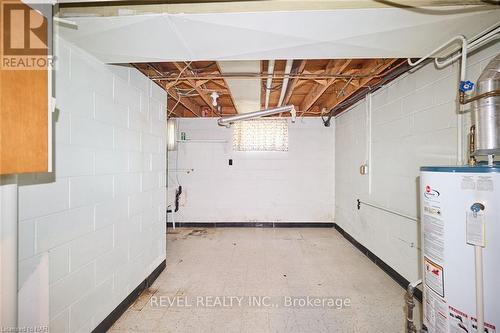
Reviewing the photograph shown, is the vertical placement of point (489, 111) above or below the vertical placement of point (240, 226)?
above

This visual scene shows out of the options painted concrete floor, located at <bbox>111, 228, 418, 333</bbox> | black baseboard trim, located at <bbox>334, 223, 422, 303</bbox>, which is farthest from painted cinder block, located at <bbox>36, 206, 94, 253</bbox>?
black baseboard trim, located at <bbox>334, 223, 422, 303</bbox>

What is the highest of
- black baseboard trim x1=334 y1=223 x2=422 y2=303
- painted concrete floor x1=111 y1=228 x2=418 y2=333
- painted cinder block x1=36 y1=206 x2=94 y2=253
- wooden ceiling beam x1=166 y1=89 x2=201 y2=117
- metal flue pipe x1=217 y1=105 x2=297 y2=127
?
wooden ceiling beam x1=166 y1=89 x2=201 y2=117

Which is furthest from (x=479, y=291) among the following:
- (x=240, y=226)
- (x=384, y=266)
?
(x=240, y=226)

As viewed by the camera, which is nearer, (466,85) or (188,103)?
(466,85)

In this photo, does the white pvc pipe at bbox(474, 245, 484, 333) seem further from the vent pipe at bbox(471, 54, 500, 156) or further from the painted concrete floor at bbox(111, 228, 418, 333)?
the painted concrete floor at bbox(111, 228, 418, 333)

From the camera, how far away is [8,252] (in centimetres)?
99

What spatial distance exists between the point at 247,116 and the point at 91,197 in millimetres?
2547

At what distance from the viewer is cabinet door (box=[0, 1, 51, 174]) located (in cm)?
85

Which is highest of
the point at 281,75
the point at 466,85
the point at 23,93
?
the point at 281,75

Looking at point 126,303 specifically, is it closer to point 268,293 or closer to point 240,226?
point 268,293

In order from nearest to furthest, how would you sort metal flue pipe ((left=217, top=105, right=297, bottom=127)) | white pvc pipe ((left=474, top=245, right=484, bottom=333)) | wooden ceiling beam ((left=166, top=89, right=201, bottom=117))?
white pvc pipe ((left=474, top=245, right=484, bottom=333)) → wooden ceiling beam ((left=166, top=89, right=201, bottom=117)) → metal flue pipe ((left=217, top=105, right=297, bottom=127))

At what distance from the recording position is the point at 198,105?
4562mm

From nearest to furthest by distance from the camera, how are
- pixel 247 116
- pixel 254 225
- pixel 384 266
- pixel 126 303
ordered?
pixel 126 303
pixel 384 266
pixel 247 116
pixel 254 225

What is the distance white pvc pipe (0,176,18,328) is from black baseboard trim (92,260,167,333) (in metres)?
Result: 0.82
